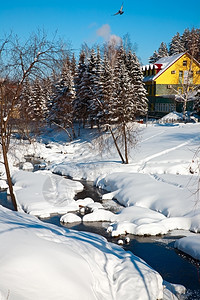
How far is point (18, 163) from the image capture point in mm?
29672

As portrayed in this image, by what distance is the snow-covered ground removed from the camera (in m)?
7.90

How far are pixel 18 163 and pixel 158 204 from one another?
1794cm

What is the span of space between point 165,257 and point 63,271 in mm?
5532

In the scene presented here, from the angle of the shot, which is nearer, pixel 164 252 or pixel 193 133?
pixel 164 252

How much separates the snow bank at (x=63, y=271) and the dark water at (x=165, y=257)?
4.83ft

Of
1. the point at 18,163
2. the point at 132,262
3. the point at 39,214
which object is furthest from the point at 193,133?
the point at 132,262

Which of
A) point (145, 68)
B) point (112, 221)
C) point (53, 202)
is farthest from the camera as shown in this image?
point (145, 68)

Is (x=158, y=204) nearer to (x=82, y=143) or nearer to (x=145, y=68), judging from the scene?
(x=82, y=143)

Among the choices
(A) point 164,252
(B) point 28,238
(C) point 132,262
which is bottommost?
(A) point 164,252

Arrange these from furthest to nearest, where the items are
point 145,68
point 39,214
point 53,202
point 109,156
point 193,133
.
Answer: point 145,68 < point 193,133 < point 109,156 < point 53,202 < point 39,214

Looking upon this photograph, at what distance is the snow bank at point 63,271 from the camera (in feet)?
19.0

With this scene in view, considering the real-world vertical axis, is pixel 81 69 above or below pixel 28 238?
above

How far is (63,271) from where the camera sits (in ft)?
20.9

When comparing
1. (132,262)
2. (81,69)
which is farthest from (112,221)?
(81,69)
